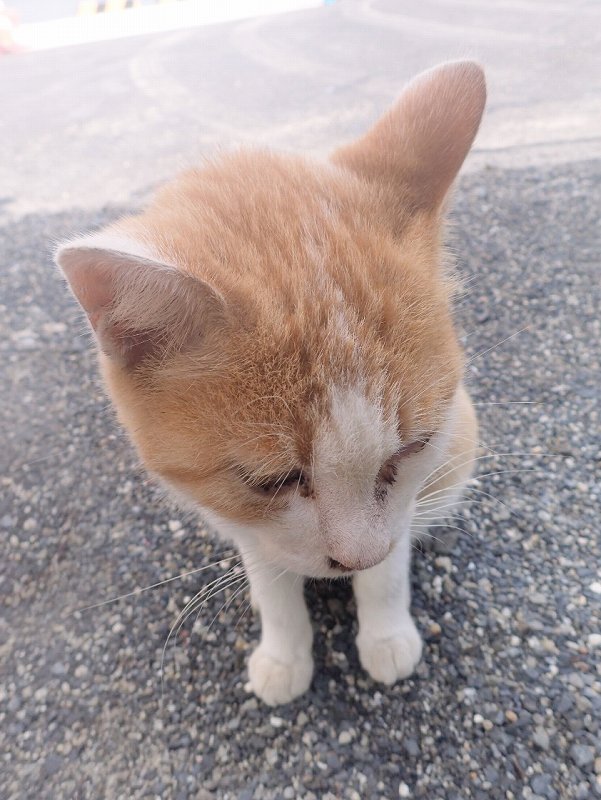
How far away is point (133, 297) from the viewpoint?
718mm

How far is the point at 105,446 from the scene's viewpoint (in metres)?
1.78

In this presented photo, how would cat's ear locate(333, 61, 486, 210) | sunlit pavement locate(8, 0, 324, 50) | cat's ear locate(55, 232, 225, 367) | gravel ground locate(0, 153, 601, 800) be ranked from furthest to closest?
sunlit pavement locate(8, 0, 324, 50) → gravel ground locate(0, 153, 601, 800) → cat's ear locate(333, 61, 486, 210) → cat's ear locate(55, 232, 225, 367)

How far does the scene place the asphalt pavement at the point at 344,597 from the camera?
108 cm

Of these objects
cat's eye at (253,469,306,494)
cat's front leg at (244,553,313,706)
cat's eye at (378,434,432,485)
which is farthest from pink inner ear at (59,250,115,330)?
cat's front leg at (244,553,313,706)

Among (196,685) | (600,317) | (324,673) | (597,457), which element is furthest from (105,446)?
(600,317)

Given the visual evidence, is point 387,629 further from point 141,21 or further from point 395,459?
point 141,21

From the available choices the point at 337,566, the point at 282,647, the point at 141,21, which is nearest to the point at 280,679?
the point at 282,647

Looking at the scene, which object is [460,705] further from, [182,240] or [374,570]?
[182,240]

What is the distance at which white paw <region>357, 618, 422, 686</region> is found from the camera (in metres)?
1.16

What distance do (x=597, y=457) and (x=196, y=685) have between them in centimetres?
108

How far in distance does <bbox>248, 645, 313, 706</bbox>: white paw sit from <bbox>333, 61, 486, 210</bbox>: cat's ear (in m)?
0.86

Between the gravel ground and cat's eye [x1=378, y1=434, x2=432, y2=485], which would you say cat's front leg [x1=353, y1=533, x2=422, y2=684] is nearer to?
the gravel ground

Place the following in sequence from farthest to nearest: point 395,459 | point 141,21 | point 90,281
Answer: point 141,21 → point 395,459 → point 90,281

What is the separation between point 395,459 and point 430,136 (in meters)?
0.49
